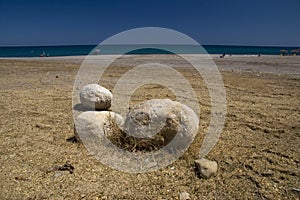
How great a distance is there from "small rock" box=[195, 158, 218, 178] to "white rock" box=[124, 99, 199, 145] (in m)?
0.43

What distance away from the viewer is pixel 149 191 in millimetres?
2646

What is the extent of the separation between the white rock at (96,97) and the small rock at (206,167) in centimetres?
244

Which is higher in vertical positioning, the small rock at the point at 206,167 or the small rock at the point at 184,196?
the small rock at the point at 206,167

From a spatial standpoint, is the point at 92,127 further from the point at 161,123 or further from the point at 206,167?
the point at 206,167

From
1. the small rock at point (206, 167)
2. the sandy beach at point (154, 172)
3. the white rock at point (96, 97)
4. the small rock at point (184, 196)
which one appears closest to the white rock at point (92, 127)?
the sandy beach at point (154, 172)

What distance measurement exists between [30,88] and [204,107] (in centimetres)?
566

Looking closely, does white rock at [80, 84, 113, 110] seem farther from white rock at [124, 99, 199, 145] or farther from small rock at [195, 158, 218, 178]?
small rock at [195, 158, 218, 178]

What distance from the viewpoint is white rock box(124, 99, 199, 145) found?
330 cm

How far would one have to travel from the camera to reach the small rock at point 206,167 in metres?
2.91

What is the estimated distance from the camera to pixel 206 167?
9.70 feet

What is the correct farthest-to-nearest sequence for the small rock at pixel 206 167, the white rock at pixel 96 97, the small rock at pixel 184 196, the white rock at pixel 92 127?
1. the white rock at pixel 96 97
2. the white rock at pixel 92 127
3. the small rock at pixel 206 167
4. the small rock at pixel 184 196

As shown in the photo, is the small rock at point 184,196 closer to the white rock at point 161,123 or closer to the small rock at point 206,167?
the small rock at point 206,167

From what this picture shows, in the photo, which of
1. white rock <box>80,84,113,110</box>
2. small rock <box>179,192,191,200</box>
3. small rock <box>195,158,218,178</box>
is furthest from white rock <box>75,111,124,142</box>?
small rock <box>179,192,191,200</box>

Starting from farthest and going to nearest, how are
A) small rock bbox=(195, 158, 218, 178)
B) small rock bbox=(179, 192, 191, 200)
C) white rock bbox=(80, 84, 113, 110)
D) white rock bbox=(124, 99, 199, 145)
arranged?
white rock bbox=(80, 84, 113, 110), white rock bbox=(124, 99, 199, 145), small rock bbox=(195, 158, 218, 178), small rock bbox=(179, 192, 191, 200)
